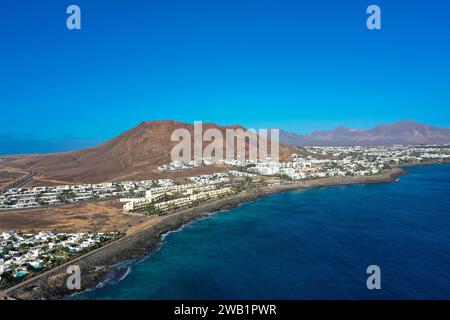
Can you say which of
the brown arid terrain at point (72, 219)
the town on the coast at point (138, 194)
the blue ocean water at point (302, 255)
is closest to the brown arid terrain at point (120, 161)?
the town on the coast at point (138, 194)

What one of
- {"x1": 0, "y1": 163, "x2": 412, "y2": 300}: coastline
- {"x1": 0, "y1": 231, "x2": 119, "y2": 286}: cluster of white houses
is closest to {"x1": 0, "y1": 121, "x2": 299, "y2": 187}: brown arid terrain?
{"x1": 0, "y1": 163, "x2": 412, "y2": 300}: coastline

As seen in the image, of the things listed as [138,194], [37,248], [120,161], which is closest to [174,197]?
[138,194]

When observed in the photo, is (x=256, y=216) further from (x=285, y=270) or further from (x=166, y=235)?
(x=285, y=270)

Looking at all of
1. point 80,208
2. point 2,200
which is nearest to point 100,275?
point 80,208

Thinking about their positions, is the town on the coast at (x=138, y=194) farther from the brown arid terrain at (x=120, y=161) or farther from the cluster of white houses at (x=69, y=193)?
the brown arid terrain at (x=120, y=161)
